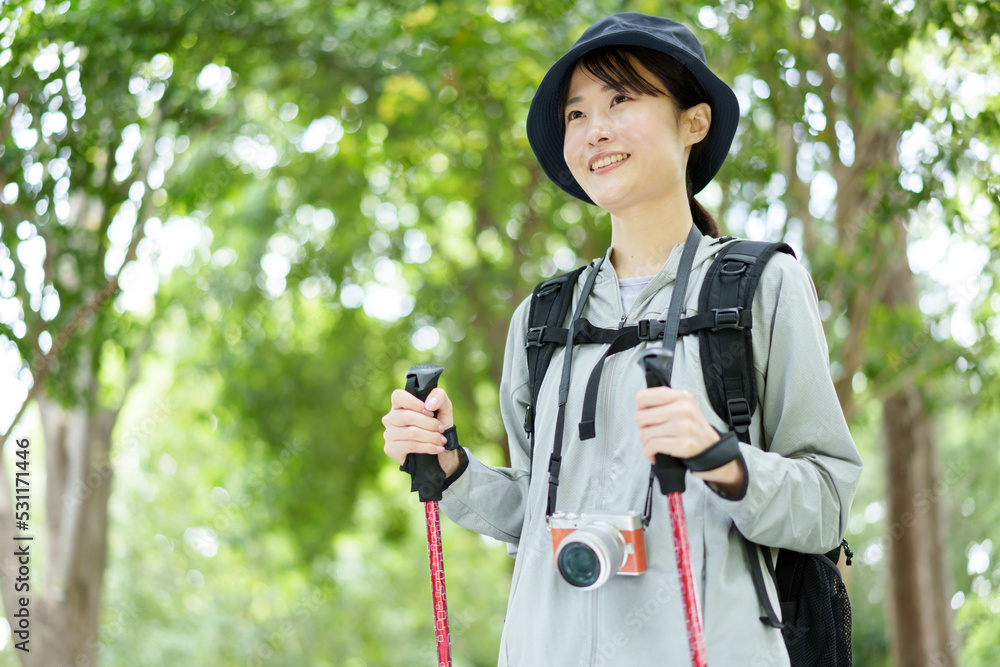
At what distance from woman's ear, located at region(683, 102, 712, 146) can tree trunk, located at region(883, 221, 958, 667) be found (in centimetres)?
611

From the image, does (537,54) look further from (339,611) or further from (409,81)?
(339,611)

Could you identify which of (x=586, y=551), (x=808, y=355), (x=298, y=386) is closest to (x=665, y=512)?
(x=586, y=551)

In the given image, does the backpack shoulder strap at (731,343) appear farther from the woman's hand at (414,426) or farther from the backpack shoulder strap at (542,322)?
the woman's hand at (414,426)

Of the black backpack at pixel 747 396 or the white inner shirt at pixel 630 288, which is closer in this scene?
the black backpack at pixel 747 396

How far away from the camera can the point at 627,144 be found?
70.4 inches

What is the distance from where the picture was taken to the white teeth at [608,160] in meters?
1.80

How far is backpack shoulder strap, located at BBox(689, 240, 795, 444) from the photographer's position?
5.20ft

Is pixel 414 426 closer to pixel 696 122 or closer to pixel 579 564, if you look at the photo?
pixel 579 564

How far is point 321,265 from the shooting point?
7.84 meters

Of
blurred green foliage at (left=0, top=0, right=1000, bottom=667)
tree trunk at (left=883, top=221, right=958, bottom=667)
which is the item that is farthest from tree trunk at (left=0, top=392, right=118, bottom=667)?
tree trunk at (left=883, top=221, right=958, bottom=667)

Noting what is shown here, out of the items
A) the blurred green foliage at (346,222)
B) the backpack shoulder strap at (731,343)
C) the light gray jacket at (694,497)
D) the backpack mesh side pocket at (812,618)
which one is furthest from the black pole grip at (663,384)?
the blurred green foliage at (346,222)

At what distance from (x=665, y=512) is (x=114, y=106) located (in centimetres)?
377

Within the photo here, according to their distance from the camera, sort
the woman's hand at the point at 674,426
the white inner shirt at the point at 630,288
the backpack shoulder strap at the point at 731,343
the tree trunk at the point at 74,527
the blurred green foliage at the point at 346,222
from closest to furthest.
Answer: the woman's hand at the point at 674,426
the backpack shoulder strap at the point at 731,343
the white inner shirt at the point at 630,288
the blurred green foliage at the point at 346,222
the tree trunk at the point at 74,527

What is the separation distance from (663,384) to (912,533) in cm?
724
